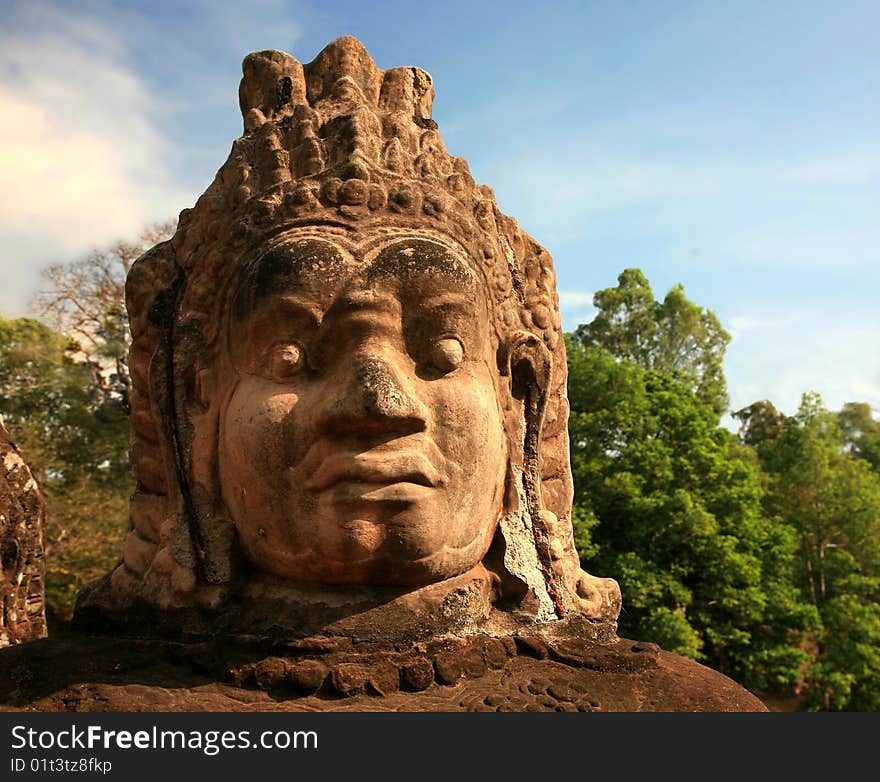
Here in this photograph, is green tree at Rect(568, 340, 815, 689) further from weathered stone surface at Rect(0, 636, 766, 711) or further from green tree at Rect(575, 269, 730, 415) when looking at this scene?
weathered stone surface at Rect(0, 636, 766, 711)

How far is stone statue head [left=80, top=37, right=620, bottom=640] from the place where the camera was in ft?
8.49

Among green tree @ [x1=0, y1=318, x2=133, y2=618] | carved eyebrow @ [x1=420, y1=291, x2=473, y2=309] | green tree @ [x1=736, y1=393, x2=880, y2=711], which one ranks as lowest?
green tree @ [x1=736, y1=393, x2=880, y2=711]

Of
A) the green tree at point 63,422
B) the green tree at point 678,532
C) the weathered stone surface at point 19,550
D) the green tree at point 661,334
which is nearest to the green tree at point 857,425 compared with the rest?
the green tree at point 661,334

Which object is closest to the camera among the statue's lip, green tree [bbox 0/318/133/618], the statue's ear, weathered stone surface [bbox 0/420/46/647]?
the statue's lip

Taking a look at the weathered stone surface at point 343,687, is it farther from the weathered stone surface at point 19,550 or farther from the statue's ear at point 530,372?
the weathered stone surface at point 19,550

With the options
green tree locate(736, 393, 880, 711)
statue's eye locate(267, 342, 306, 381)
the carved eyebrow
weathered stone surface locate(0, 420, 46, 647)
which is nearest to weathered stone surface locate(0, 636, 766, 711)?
statue's eye locate(267, 342, 306, 381)

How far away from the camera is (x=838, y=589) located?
41.0 ft

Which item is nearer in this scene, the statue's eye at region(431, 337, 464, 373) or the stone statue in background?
the stone statue in background

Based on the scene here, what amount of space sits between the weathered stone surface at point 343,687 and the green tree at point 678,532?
279 inches

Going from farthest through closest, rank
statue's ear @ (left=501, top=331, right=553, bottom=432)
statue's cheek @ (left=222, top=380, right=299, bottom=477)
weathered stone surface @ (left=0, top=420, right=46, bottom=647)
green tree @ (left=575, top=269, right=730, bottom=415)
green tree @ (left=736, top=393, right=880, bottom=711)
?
green tree @ (left=575, top=269, right=730, bottom=415)
green tree @ (left=736, top=393, right=880, bottom=711)
weathered stone surface @ (left=0, top=420, right=46, bottom=647)
statue's ear @ (left=501, top=331, right=553, bottom=432)
statue's cheek @ (left=222, top=380, right=299, bottom=477)

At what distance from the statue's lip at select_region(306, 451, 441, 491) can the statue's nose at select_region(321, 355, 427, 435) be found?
94 millimetres

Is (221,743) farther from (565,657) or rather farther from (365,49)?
(365,49)

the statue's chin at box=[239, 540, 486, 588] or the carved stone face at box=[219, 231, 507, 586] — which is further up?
the carved stone face at box=[219, 231, 507, 586]

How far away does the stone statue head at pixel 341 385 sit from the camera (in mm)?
2588
